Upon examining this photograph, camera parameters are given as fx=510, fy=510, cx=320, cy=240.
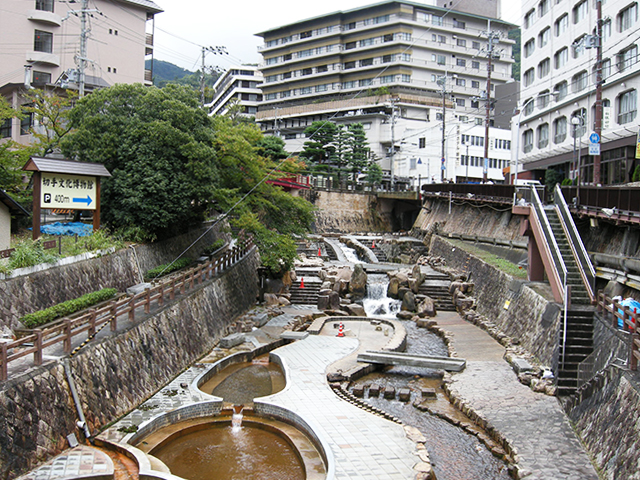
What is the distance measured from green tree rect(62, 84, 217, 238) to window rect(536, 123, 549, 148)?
2846cm

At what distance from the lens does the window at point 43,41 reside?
40344 millimetres

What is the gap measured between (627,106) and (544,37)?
14224 millimetres

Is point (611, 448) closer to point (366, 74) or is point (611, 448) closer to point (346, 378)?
point (346, 378)

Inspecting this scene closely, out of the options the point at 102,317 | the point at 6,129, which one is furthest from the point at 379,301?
the point at 6,129

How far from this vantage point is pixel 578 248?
20.5 meters

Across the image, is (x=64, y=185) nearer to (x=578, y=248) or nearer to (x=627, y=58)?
(x=578, y=248)

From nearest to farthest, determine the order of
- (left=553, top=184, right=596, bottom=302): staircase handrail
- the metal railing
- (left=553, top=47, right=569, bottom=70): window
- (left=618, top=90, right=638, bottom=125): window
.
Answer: the metal railing < (left=553, top=184, right=596, bottom=302): staircase handrail < (left=618, top=90, right=638, bottom=125): window < (left=553, top=47, right=569, bottom=70): window

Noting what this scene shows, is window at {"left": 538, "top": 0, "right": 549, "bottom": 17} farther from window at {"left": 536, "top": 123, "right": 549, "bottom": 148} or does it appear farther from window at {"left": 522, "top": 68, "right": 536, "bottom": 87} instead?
window at {"left": 536, "top": 123, "right": 549, "bottom": 148}

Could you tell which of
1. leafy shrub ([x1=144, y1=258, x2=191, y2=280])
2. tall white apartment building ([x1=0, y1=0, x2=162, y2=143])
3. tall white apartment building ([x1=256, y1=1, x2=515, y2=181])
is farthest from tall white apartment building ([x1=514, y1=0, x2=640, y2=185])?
tall white apartment building ([x1=0, y1=0, x2=162, y2=143])

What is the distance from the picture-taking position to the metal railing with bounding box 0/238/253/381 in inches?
472

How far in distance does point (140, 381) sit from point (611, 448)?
12930 millimetres

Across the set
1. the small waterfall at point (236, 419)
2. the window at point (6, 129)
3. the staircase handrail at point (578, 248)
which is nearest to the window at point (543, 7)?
the staircase handrail at point (578, 248)

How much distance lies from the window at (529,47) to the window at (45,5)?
39.9m

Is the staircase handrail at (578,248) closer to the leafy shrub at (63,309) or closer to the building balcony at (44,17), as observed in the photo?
the leafy shrub at (63,309)
